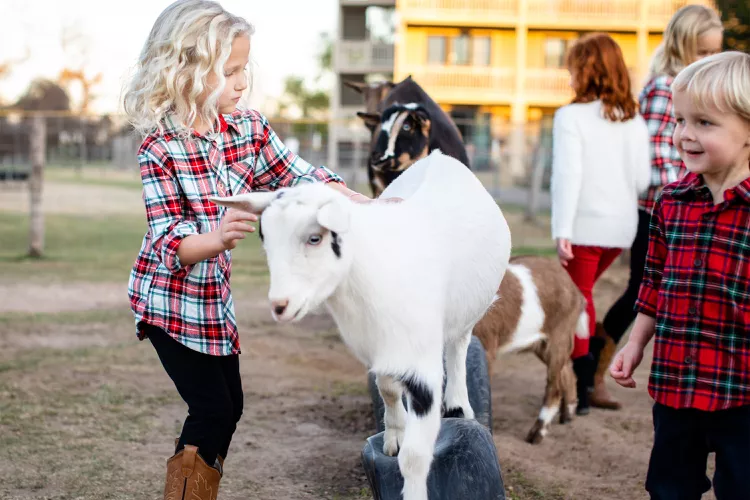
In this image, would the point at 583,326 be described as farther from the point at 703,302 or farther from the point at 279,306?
the point at 279,306

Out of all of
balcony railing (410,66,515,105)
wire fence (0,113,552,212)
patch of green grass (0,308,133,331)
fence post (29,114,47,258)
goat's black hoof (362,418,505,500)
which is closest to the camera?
goat's black hoof (362,418,505,500)

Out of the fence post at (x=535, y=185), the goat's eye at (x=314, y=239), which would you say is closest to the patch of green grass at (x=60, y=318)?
the goat's eye at (x=314, y=239)

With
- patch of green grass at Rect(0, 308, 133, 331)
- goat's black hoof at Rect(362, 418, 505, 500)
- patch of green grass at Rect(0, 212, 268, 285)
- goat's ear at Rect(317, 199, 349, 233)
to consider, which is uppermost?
goat's ear at Rect(317, 199, 349, 233)

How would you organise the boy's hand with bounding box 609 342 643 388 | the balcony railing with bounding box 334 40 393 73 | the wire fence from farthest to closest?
the balcony railing with bounding box 334 40 393 73
the wire fence
the boy's hand with bounding box 609 342 643 388

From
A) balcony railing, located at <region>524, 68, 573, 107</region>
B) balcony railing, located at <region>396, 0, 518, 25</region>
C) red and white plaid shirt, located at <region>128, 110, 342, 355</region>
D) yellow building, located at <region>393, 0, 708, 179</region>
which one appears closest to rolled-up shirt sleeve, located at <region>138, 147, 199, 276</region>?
red and white plaid shirt, located at <region>128, 110, 342, 355</region>

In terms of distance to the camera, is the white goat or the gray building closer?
the white goat

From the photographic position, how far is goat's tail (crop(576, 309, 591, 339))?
5287mm

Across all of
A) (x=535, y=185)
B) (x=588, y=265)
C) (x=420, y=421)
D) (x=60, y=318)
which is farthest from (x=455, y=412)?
(x=535, y=185)

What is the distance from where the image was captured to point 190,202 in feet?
9.56

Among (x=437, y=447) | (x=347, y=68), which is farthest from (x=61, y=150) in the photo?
(x=437, y=447)

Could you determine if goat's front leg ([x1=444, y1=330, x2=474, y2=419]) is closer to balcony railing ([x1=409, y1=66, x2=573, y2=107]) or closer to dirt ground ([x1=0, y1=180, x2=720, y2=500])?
dirt ground ([x1=0, y1=180, x2=720, y2=500])

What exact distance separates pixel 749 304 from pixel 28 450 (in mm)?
3691

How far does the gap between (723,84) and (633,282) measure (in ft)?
9.64

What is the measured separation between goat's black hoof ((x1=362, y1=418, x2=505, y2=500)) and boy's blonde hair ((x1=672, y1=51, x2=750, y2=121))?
1.56m
